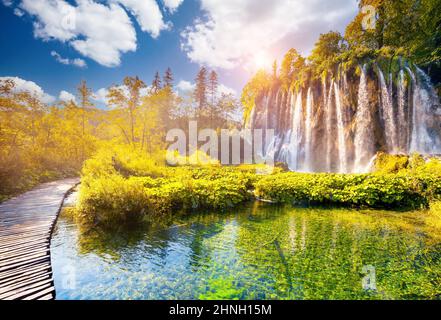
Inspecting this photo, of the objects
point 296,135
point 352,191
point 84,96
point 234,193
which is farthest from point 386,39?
point 84,96

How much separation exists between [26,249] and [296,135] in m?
27.5

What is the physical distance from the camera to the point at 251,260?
4734mm

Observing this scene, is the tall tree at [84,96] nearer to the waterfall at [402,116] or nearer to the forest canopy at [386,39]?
the forest canopy at [386,39]

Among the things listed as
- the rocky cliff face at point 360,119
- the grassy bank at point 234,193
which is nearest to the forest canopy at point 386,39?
the rocky cliff face at point 360,119

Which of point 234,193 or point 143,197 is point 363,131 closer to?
point 234,193

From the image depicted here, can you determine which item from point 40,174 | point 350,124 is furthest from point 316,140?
point 40,174

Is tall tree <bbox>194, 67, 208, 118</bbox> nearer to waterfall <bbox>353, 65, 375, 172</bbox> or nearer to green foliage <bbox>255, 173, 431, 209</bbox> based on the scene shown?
waterfall <bbox>353, 65, 375, 172</bbox>

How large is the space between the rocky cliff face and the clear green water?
15.2 m

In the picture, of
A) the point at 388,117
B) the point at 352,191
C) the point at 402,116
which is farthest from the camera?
the point at 388,117

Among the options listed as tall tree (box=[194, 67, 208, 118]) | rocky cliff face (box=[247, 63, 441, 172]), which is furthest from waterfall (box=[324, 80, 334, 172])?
tall tree (box=[194, 67, 208, 118])

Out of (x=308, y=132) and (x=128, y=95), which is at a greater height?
(x=128, y=95)

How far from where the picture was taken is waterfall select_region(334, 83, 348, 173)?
72.3 feet
